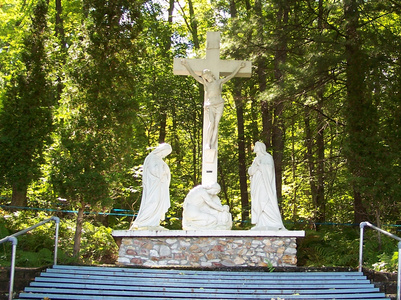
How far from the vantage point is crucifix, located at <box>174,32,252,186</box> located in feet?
33.2

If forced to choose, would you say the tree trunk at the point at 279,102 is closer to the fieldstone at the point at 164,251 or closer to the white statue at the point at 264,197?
the white statue at the point at 264,197

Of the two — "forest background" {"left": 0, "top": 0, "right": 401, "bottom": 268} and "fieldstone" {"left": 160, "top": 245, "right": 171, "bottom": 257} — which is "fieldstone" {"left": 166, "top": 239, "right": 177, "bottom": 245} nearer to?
"fieldstone" {"left": 160, "top": 245, "right": 171, "bottom": 257}

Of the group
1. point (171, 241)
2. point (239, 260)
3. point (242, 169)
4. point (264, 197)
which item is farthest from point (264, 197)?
point (242, 169)

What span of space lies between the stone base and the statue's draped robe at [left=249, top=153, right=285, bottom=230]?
0.96ft

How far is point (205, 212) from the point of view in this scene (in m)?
9.32

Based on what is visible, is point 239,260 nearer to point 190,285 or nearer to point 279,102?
point 190,285

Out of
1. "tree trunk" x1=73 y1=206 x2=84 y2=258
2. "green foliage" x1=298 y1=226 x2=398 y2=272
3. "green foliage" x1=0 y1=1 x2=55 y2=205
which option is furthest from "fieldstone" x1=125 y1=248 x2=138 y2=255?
"green foliage" x1=0 y1=1 x2=55 y2=205

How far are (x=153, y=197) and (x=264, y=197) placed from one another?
6.24 feet

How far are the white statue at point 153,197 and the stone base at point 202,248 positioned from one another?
0.22 m

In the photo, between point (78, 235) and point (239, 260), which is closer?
point (239, 260)

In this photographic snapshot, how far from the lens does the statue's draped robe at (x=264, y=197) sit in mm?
9305

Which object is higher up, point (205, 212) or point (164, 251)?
point (205, 212)

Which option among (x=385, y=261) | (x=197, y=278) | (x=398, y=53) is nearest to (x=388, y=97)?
(x=398, y=53)

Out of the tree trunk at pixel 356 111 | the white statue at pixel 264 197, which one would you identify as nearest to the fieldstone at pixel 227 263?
the white statue at pixel 264 197
